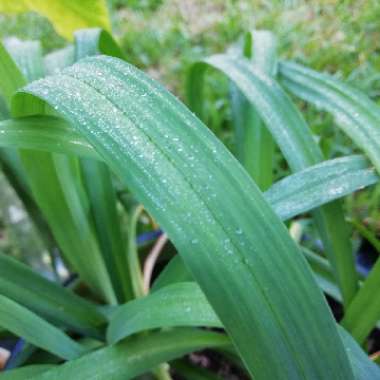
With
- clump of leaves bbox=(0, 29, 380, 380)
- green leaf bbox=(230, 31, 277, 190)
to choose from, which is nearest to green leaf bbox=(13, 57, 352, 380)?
clump of leaves bbox=(0, 29, 380, 380)

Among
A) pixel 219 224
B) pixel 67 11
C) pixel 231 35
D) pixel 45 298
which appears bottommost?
pixel 219 224

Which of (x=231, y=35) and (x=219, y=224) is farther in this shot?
(x=231, y=35)

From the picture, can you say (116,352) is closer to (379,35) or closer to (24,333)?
(24,333)

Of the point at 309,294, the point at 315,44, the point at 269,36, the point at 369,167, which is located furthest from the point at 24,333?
the point at 315,44

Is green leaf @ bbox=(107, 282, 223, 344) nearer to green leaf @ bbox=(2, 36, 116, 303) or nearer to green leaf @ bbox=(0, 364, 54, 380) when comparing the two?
green leaf @ bbox=(0, 364, 54, 380)

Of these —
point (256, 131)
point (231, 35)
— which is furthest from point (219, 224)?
point (231, 35)

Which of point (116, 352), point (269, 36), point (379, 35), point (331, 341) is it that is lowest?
point (331, 341)

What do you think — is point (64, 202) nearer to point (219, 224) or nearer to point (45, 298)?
point (45, 298)
